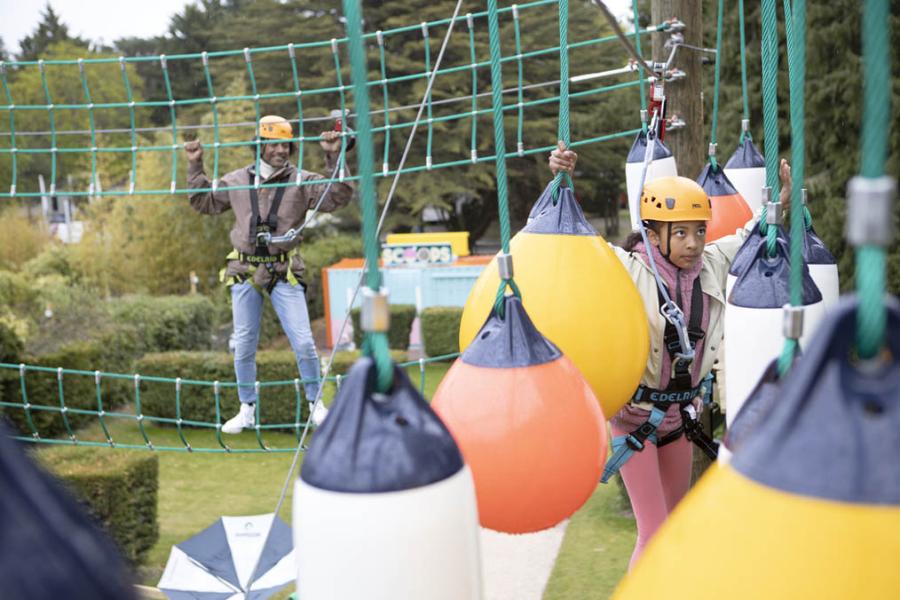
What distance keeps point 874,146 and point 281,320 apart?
431 cm

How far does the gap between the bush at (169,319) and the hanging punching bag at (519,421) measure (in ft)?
42.8

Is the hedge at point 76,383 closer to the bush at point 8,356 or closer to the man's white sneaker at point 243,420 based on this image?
the bush at point 8,356

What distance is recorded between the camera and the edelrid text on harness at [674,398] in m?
2.94

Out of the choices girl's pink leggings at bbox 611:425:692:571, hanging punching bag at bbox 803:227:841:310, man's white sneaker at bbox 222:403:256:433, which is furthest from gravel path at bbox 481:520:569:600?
hanging punching bag at bbox 803:227:841:310

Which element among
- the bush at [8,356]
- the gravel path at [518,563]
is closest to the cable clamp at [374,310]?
the gravel path at [518,563]

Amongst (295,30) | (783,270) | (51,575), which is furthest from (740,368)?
(295,30)

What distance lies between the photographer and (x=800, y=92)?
1.52 m

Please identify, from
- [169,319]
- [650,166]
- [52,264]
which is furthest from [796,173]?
[52,264]

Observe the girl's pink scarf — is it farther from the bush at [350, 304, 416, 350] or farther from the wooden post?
the bush at [350, 304, 416, 350]

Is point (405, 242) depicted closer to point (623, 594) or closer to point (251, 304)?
point (251, 304)

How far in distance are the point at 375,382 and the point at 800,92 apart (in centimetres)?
86

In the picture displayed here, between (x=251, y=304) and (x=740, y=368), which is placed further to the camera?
(x=251, y=304)

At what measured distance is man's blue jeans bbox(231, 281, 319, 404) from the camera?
4832 millimetres

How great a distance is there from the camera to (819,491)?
843mm
